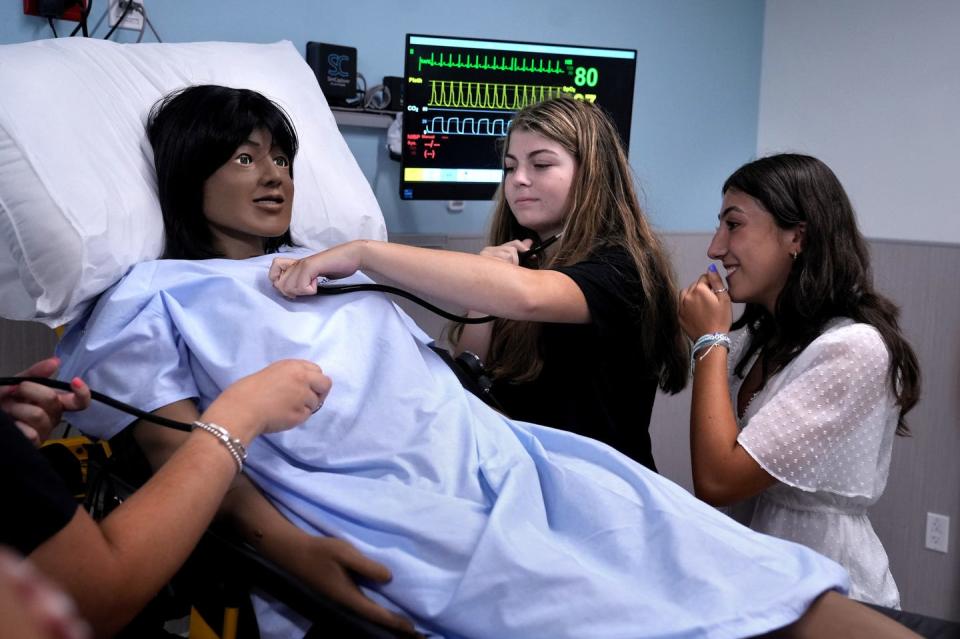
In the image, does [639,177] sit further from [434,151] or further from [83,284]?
Answer: [83,284]

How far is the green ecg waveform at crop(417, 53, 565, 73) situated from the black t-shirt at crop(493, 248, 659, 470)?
0.97m

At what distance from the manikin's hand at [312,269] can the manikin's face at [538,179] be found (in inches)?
16.1

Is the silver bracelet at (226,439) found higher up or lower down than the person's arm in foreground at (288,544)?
higher up

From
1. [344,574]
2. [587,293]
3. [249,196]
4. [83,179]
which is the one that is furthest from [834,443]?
[83,179]

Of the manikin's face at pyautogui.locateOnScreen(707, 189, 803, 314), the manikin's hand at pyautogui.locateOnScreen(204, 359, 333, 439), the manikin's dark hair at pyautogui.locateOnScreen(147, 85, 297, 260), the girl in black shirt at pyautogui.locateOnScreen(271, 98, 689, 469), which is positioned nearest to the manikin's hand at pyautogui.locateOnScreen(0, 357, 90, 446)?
the manikin's hand at pyautogui.locateOnScreen(204, 359, 333, 439)

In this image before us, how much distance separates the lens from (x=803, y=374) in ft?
5.13

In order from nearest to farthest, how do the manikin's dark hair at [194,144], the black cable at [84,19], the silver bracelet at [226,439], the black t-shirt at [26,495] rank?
the black t-shirt at [26,495] → the silver bracelet at [226,439] → the manikin's dark hair at [194,144] → the black cable at [84,19]

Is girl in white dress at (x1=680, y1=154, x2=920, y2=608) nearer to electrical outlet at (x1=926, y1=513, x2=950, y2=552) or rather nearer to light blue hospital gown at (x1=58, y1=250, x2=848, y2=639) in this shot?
light blue hospital gown at (x1=58, y1=250, x2=848, y2=639)

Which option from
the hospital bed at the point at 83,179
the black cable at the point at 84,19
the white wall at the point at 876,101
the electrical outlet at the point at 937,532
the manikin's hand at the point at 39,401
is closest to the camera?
the manikin's hand at the point at 39,401

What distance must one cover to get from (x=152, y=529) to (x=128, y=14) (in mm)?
1655

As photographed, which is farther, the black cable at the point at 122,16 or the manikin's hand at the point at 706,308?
the black cable at the point at 122,16

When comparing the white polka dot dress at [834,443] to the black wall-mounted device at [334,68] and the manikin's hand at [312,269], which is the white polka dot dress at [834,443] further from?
the black wall-mounted device at [334,68]

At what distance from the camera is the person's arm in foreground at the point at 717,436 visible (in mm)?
1555

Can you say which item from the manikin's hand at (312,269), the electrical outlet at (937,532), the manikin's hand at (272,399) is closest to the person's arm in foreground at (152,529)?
the manikin's hand at (272,399)
